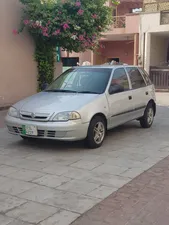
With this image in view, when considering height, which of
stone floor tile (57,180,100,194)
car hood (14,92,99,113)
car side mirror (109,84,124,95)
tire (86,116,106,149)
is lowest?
stone floor tile (57,180,100,194)

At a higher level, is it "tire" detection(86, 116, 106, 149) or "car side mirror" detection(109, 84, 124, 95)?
"car side mirror" detection(109, 84, 124, 95)

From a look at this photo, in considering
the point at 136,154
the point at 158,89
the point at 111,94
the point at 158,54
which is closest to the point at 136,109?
the point at 111,94

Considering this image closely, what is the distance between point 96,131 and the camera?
656 centimetres

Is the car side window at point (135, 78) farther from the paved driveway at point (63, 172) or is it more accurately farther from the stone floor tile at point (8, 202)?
the stone floor tile at point (8, 202)

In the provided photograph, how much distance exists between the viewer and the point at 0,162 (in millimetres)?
5703

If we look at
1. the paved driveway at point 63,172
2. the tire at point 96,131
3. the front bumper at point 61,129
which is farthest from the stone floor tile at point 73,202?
the tire at point 96,131

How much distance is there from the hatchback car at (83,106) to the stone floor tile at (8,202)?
200 cm

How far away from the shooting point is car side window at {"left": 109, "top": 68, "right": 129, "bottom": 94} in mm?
7206

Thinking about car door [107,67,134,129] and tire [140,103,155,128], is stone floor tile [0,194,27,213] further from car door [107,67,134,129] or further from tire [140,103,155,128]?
tire [140,103,155,128]

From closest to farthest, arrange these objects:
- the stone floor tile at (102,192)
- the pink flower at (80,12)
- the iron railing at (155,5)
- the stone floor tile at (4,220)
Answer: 1. the stone floor tile at (4,220)
2. the stone floor tile at (102,192)
3. the pink flower at (80,12)
4. the iron railing at (155,5)

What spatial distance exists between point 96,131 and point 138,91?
6.84 feet

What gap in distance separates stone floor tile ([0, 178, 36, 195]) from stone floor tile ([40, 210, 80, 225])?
84cm

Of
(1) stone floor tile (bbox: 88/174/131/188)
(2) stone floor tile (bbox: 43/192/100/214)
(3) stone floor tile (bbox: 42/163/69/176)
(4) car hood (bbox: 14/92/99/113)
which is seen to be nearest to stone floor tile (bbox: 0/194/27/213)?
(2) stone floor tile (bbox: 43/192/100/214)

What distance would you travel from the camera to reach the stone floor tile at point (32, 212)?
365 cm
